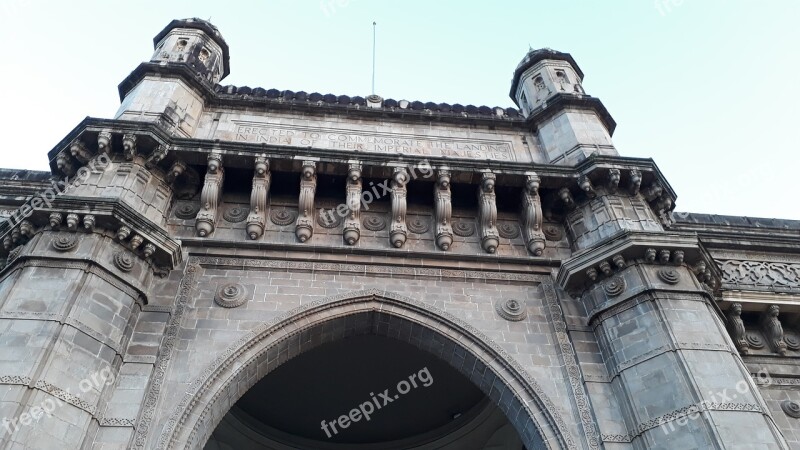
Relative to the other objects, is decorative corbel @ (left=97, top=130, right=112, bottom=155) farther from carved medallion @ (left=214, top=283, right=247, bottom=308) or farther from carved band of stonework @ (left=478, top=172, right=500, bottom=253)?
carved band of stonework @ (left=478, top=172, right=500, bottom=253)

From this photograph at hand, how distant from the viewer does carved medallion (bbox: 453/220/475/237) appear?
1041 centimetres

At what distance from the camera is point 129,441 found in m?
7.23

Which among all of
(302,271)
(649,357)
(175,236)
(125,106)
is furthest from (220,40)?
(649,357)

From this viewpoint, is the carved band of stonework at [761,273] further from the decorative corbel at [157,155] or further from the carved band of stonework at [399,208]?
the decorative corbel at [157,155]

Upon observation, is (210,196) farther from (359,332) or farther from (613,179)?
(613,179)

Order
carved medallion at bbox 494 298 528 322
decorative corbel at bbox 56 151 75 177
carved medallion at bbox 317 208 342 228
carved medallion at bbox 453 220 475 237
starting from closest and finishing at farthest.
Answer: carved medallion at bbox 494 298 528 322 → decorative corbel at bbox 56 151 75 177 → carved medallion at bbox 317 208 342 228 → carved medallion at bbox 453 220 475 237

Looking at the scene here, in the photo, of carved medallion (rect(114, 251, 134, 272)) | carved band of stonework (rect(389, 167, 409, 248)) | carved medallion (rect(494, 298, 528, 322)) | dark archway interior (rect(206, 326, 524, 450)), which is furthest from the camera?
dark archway interior (rect(206, 326, 524, 450))

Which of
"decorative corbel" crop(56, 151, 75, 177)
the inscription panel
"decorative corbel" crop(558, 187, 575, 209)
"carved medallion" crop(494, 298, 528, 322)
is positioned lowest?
"carved medallion" crop(494, 298, 528, 322)

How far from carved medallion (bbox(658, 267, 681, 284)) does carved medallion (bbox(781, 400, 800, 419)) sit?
2.95m

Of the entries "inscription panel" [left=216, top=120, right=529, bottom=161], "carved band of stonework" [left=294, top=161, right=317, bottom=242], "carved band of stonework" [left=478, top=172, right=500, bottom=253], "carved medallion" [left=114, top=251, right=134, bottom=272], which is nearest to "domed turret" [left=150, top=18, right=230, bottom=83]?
"inscription panel" [left=216, top=120, right=529, bottom=161]

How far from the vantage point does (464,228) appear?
10469 millimetres

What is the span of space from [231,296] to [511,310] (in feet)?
14.2

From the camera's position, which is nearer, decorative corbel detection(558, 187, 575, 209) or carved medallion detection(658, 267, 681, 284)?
carved medallion detection(658, 267, 681, 284)

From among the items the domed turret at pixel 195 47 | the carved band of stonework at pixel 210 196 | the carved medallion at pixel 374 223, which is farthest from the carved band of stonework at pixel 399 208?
the domed turret at pixel 195 47
